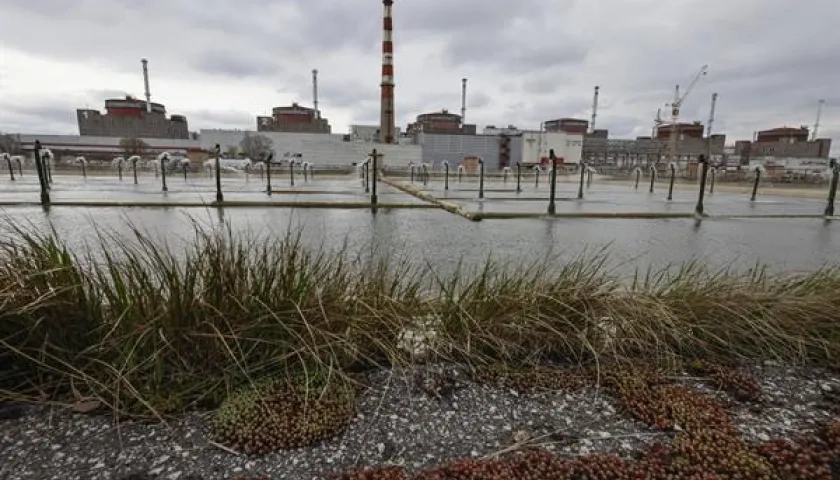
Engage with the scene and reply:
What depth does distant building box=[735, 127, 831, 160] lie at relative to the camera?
292ft

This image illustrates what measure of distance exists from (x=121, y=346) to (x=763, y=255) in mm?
8226

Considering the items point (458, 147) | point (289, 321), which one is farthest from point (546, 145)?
point (289, 321)

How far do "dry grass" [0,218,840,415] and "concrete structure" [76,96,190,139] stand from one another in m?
102

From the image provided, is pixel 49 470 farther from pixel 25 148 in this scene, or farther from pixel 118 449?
pixel 25 148

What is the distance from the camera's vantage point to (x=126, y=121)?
284 ft

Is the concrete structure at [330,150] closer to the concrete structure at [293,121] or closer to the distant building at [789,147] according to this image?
the concrete structure at [293,121]

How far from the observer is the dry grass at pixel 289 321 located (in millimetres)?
2027

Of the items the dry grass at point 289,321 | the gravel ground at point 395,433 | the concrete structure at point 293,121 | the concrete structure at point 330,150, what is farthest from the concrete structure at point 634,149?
the gravel ground at point 395,433

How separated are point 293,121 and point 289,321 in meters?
100

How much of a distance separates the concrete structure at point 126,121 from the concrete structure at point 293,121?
1948 cm

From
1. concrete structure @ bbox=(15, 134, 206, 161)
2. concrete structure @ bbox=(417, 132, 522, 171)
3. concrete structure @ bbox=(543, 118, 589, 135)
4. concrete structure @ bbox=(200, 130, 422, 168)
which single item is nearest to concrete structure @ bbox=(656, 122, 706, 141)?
concrete structure @ bbox=(543, 118, 589, 135)

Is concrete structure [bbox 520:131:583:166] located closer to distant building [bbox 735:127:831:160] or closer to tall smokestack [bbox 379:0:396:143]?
tall smokestack [bbox 379:0:396:143]

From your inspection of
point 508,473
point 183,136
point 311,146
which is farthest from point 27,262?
point 183,136

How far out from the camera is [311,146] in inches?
2867
